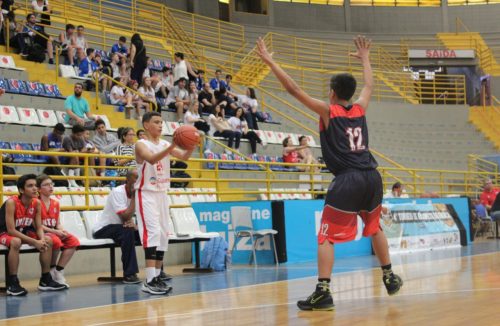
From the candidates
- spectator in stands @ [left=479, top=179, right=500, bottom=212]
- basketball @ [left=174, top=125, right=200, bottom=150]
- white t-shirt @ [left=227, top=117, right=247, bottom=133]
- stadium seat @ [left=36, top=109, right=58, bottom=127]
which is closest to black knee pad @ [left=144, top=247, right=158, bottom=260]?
basketball @ [left=174, top=125, right=200, bottom=150]

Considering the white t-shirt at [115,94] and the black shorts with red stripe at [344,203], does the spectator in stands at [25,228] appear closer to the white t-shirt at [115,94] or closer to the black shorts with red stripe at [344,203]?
the black shorts with red stripe at [344,203]

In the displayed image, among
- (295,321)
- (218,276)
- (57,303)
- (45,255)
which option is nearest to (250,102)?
(218,276)

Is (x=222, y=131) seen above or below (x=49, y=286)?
above

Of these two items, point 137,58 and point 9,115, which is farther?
point 137,58

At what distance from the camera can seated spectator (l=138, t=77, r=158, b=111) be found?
18.4 metres

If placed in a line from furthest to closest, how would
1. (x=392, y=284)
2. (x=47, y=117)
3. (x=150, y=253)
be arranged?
(x=47, y=117)
(x=150, y=253)
(x=392, y=284)

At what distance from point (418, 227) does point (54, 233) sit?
8789 mm

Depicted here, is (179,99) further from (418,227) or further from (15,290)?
(15,290)

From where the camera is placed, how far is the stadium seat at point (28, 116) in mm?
15383

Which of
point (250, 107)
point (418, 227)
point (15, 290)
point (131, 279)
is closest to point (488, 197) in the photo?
point (418, 227)

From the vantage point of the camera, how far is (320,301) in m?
6.34

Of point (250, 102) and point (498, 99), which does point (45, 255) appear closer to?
point (250, 102)

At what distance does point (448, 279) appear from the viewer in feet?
29.3

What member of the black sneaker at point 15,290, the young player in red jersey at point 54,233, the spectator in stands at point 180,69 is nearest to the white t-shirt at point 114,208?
the young player in red jersey at point 54,233
